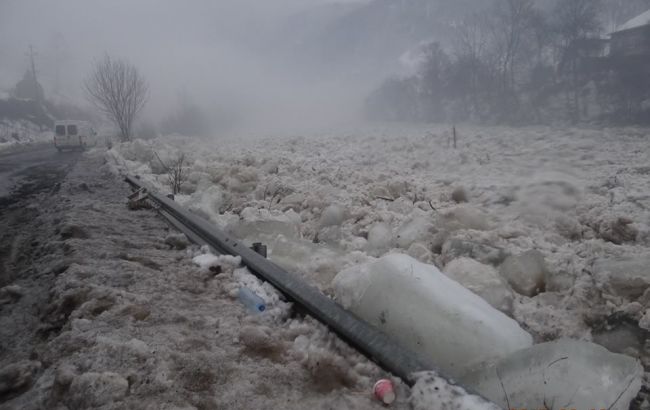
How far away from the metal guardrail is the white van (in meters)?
24.2

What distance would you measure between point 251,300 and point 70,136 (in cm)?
2583

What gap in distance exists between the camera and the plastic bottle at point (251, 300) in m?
2.32

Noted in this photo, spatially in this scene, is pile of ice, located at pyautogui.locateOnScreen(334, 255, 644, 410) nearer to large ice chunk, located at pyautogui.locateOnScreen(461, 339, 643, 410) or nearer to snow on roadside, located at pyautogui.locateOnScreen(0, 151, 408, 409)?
large ice chunk, located at pyautogui.locateOnScreen(461, 339, 643, 410)

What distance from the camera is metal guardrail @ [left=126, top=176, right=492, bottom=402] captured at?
1651 mm

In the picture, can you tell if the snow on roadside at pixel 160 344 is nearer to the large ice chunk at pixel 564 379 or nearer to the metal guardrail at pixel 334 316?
the metal guardrail at pixel 334 316

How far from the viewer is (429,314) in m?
1.91

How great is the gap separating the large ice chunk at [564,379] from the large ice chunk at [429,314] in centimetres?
11

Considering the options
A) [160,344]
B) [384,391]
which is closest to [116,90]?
[160,344]

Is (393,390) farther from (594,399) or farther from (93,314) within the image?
(93,314)

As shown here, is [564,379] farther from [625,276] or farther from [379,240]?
[379,240]

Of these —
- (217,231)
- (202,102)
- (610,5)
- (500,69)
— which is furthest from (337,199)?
(610,5)

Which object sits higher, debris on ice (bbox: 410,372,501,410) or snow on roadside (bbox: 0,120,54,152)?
snow on roadside (bbox: 0,120,54,152)

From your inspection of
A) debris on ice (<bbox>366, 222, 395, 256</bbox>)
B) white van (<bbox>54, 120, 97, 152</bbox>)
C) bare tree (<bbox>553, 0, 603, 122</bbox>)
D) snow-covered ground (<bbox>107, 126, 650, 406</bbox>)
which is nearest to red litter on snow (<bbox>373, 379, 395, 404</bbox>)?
snow-covered ground (<bbox>107, 126, 650, 406</bbox>)

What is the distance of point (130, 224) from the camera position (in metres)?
4.43
